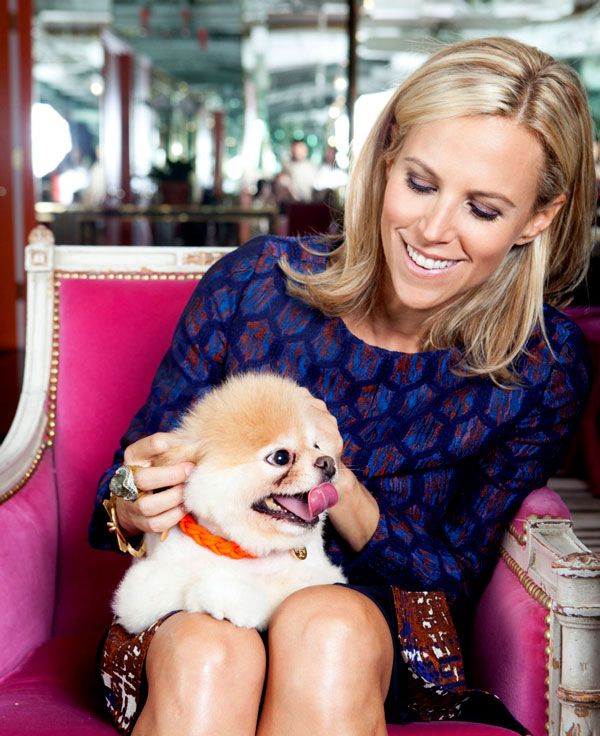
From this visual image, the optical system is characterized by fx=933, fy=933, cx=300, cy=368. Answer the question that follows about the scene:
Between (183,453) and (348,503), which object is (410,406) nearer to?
(348,503)

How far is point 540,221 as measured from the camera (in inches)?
59.7

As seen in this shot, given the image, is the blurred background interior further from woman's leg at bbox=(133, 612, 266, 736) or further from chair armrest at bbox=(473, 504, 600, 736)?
woman's leg at bbox=(133, 612, 266, 736)

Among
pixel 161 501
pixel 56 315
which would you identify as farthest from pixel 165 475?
pixel 56 315

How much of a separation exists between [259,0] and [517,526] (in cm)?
1143

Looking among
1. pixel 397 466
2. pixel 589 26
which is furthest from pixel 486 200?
pixel 589 26

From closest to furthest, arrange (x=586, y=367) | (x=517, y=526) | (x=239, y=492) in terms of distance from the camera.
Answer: (x=239, y=492) < (x=517, y=526) < (x=586, y=367)

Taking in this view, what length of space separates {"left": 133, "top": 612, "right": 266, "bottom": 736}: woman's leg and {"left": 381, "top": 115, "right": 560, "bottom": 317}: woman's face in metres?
0.60

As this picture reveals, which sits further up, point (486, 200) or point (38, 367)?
point (486, 200)

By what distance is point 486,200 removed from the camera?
4.55ft

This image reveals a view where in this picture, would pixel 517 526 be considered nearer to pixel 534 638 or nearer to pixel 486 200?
pixel 534 638

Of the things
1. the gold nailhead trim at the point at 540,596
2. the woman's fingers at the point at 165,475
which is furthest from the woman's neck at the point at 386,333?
the woman's fingers at the point at 165,475

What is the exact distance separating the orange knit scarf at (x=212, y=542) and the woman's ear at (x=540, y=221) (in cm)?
70

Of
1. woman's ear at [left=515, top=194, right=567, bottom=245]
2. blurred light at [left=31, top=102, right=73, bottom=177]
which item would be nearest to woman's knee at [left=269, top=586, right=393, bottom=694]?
woman's ear at [left=515, top=194, right=567, bottom=245]

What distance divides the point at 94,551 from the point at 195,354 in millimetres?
511
